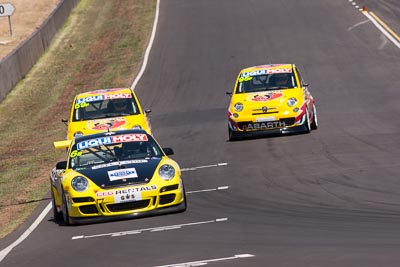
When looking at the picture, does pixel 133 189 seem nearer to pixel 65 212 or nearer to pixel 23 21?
pixel 65 212

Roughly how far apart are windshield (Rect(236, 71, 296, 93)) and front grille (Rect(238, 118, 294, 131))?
45.8 inches

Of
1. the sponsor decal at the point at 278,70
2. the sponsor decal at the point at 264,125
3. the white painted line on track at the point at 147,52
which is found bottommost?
the white painted line on track at the point at 147,52

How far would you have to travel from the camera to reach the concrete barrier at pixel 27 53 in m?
38.2

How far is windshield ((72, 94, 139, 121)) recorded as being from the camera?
23812 mm

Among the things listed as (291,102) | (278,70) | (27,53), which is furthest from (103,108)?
(27,53)

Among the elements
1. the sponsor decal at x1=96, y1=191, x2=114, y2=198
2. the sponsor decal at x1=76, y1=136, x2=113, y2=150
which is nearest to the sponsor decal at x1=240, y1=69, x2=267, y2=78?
the sponsor decal at x1=76, y1=136, x2=113, y2=150

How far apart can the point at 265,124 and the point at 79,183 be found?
9.33 m

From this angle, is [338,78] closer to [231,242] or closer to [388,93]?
[388,93]

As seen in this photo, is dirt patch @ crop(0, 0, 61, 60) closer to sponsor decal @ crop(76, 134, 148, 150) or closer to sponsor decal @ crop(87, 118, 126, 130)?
sponsor decal @ crop(87, 118, 126, 130)

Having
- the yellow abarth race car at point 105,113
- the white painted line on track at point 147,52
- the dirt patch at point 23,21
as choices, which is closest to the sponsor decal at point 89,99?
the yellow abarth race car at point 105,113

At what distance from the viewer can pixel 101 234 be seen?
47.8ft

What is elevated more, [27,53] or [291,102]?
[291,102]

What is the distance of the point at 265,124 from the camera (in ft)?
80.0

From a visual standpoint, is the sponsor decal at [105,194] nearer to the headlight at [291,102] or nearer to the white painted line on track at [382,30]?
the headlight at [291,102]
